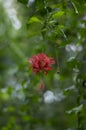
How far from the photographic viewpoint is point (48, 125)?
298 centimetres

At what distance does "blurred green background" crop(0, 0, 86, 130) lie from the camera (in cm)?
135

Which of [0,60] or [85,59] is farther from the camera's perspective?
[0,60]

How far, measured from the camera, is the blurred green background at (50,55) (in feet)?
4.44

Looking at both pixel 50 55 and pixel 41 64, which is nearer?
pixel 41 64

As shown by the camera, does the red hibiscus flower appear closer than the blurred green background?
No

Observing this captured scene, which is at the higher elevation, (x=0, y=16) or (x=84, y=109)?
(x=84, y=109)

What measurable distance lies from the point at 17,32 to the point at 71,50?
5.43ft

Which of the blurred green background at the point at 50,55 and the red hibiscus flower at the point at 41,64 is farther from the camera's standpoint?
the red hibiscus flower at the point at 41,64

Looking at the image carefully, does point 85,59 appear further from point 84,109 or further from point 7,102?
point 7,102

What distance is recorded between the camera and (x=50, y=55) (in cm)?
201

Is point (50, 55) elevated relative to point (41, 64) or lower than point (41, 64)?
lower

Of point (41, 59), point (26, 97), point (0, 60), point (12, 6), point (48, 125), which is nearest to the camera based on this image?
point (41, 59)

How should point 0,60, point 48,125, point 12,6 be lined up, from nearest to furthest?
point 48,125 → point 12,6 → point 0,60

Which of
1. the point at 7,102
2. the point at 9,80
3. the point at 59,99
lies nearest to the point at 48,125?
the point at 7,102
